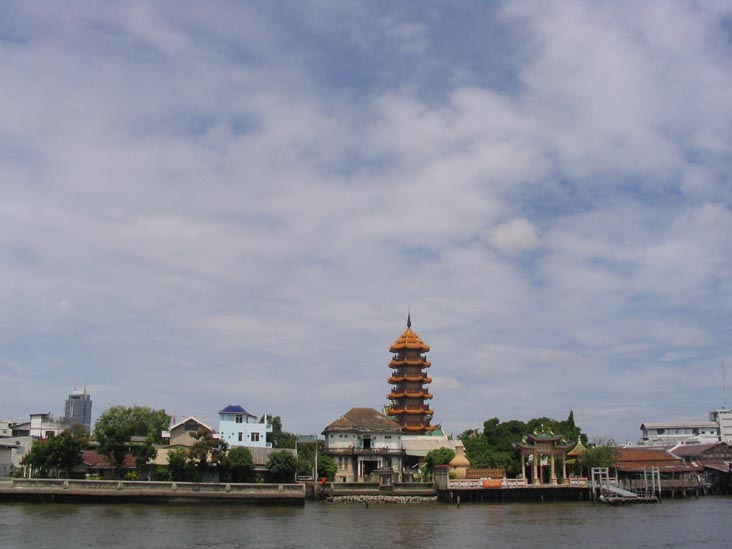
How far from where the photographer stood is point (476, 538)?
135 feet

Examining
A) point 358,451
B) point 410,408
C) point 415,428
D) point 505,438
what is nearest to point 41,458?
point 358,451

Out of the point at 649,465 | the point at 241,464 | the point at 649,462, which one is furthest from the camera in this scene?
the point at 649,462

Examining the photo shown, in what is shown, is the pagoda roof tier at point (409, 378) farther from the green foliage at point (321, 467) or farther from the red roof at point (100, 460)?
the red roof at point (100, 460)

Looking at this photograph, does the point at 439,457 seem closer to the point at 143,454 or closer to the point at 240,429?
the point at 240,429

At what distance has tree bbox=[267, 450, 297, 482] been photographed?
68062 mm

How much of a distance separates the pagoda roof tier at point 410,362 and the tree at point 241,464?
34306mm

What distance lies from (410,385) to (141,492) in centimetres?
4669

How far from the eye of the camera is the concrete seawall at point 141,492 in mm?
57344

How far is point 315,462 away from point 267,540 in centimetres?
3305

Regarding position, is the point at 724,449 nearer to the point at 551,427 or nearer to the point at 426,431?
the point at 551,427

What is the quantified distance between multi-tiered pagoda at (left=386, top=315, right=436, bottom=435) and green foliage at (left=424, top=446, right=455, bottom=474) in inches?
692

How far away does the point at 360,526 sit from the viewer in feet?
154

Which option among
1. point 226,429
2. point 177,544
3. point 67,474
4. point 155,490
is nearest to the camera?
point 177,544

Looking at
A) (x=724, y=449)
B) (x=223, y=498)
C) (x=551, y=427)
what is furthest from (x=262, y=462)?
(x=724, y=449)
